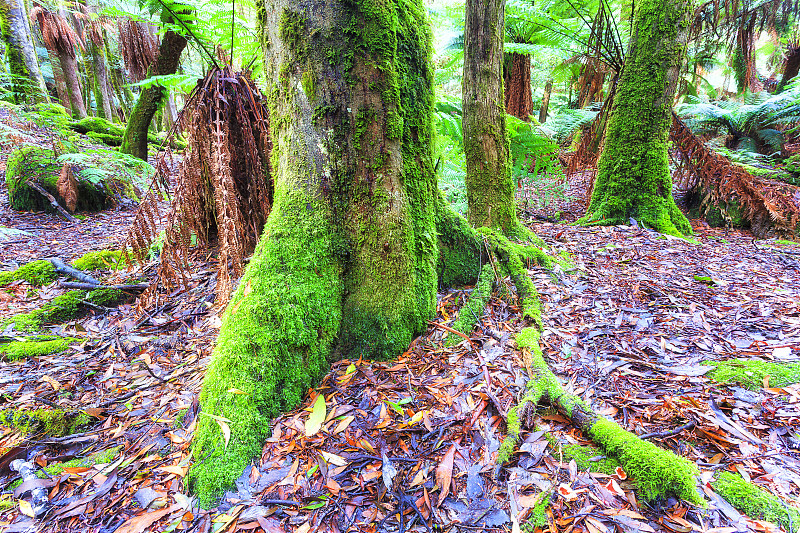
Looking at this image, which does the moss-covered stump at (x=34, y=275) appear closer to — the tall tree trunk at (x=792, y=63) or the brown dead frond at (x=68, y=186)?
the brown dead frond at (x=68, y=186)

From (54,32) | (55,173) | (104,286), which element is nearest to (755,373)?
(104,286)

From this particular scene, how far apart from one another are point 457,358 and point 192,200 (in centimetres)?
220

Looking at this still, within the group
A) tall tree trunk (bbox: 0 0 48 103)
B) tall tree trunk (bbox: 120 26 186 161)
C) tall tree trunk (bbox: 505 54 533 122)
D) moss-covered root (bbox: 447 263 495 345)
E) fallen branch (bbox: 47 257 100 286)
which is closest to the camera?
moss-covered root (bbox: 447 263 495 345)

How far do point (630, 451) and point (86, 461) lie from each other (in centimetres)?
248

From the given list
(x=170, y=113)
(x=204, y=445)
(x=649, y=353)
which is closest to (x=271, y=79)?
(x=204, y=445)

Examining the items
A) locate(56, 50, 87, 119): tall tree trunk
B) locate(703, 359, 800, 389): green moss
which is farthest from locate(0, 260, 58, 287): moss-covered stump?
locate(56, 50, 87, 119): tall tree trunk

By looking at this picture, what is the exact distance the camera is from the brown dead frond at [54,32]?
8633 mm

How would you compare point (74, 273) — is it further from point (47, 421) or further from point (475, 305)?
point (475, 305)

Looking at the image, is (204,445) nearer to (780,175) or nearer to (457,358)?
(457,358)

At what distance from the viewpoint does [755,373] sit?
1.88 metres

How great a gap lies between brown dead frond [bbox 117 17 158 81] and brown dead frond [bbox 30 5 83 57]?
5.70 m

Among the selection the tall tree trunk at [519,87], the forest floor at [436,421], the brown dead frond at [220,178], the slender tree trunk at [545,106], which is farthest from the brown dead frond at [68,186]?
the slender tree trunk at [545,106]

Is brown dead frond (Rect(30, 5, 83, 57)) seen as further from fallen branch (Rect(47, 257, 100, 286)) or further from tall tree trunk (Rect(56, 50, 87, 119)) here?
fallen branch (Rect(47, 257, 100, 286))

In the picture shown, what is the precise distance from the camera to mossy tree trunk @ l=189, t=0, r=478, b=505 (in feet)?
6.23
